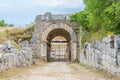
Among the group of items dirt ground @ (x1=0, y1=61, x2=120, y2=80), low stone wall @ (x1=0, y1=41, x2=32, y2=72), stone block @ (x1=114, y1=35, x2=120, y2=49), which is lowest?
dirt ground @ (x1=0, y1=61, x2=120, y2=80)

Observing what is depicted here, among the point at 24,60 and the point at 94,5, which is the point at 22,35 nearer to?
the point at 24,60

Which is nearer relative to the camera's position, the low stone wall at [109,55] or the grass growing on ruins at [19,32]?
the low stone wall at [109,55]

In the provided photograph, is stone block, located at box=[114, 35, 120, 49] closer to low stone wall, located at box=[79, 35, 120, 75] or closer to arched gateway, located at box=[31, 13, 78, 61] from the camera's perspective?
low stone wall, located at box=[79, 35, 120, 75]

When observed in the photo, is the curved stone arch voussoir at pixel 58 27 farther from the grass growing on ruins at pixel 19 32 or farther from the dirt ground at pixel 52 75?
the dirt ground at pixel 52 75

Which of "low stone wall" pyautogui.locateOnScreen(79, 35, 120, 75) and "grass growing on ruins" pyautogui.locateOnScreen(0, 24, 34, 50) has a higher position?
"grass growing on ruins" pyautogui.locateOnScreen(0, 24, 34, 50)

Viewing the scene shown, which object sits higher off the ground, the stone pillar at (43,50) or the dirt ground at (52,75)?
the stone pillar at (43,50)

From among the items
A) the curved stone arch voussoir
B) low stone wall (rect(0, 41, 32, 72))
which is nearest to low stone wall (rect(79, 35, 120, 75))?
low stone wall (rect(0, 41, 32, 72))

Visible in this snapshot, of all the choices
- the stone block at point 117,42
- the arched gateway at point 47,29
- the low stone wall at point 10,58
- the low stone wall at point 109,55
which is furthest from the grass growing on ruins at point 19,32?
the stone block at point 117,42

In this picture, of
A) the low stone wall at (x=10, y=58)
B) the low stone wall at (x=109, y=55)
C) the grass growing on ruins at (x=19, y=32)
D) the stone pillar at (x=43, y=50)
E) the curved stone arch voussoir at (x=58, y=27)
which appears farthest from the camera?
the grass growing on ruins at (x=19, y=32)

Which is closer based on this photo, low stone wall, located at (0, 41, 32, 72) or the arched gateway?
low stone wall, located at (0, 41, 32, 72)

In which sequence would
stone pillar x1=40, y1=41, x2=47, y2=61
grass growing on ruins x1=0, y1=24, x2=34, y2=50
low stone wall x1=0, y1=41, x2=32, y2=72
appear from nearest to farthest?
low stone wall x1=0, y1=41, x2=32, y2=72, stone pillar x1=40, y1=41, x2=47, y2=61, grass growing on ruins x1=0, y1=24, x2=34, y2=50

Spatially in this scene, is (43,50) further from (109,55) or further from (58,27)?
(109,55)

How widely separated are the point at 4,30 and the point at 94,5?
69.9ft

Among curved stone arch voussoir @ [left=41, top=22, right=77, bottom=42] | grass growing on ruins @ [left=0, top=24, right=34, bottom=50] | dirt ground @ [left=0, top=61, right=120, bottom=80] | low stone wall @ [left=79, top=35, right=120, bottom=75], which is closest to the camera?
dirt ground @ [left=0, top=61, right=120, bottom=80]
